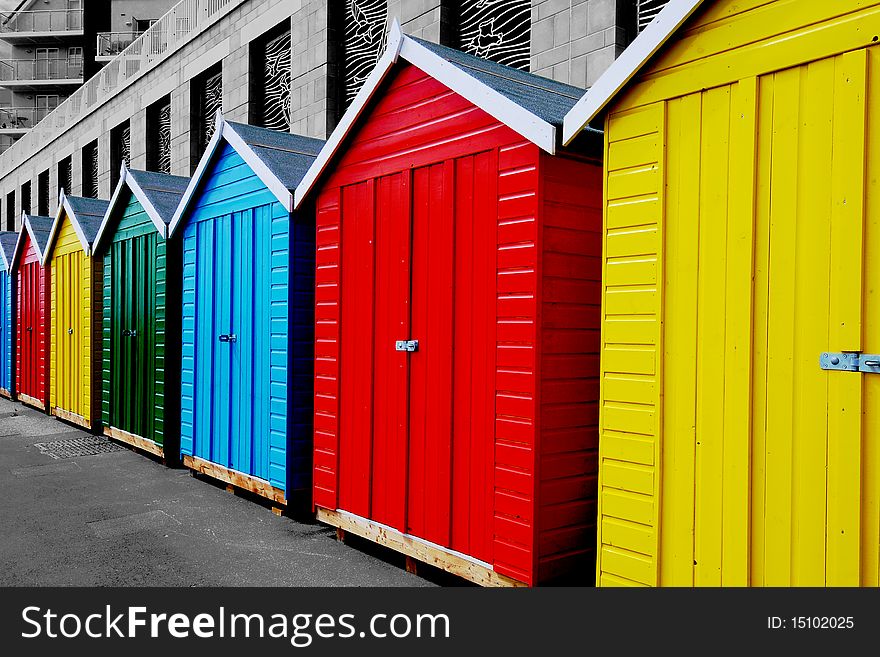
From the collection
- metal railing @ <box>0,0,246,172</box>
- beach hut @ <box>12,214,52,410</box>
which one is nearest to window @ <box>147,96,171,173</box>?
metal railing @ <box>0,0,246,172</box>

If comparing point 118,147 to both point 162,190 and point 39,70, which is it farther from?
point 39,70

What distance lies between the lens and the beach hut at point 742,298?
279cm

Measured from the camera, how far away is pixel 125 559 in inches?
200

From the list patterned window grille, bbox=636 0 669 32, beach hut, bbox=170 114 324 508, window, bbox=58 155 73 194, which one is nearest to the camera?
beach hut, bbox=170 114 324 508

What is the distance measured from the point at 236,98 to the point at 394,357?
1091cm

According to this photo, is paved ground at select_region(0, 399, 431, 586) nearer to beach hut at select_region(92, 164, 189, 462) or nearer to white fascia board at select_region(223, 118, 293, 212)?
beach hut at select_region(92, 164, 189, 462)

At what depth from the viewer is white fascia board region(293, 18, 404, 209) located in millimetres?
4875

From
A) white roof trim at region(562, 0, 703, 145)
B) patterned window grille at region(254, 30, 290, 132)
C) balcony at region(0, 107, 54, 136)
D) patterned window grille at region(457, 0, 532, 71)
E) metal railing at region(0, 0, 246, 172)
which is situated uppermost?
balcony at region(0, 107, 54, 136)

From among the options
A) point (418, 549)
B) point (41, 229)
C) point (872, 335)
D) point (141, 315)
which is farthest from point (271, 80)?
point (872, 335)

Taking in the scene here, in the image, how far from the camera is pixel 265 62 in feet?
46.0

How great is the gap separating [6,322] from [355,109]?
12407 millimetres

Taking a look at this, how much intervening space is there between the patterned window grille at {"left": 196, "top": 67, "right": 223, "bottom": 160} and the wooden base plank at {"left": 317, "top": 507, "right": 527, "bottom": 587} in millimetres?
12385

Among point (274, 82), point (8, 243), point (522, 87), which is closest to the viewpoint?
point (522, 87)
